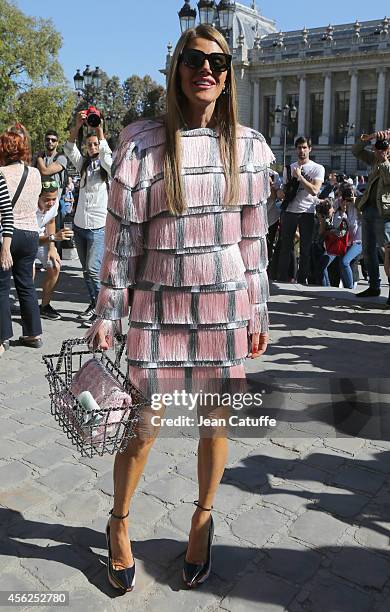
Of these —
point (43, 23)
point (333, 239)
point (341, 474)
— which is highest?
point (43, 23)

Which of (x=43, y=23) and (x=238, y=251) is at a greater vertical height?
(x=43, y=23)

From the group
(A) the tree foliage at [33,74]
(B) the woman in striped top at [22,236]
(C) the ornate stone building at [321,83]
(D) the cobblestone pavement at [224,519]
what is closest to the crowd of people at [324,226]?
(D) the cobblestone pavement at [224,519]

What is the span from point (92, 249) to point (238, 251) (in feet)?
14.3

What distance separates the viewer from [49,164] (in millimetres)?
9312

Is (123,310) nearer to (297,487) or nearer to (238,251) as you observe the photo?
(238,251)

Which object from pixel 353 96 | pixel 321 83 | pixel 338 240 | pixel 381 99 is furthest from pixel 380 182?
pixel 321 83

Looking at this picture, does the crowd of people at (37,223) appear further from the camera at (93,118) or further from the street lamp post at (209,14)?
the street lamp post at (209,14)

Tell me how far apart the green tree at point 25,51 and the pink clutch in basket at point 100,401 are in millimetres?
40328

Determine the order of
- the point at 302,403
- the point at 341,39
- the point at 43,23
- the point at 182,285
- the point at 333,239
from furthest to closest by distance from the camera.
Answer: the point at 341,39, the point at 43,23, the point at 333,239, the point at 302,403, the point at 182,285

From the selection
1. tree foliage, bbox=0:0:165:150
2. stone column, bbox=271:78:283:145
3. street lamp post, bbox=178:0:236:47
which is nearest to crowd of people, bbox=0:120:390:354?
street lamp post, bbox=178:0:236:47

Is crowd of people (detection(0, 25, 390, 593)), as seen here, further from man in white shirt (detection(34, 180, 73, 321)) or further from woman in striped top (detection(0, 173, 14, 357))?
man in white shirt (detection(34, 180, 73, 321))

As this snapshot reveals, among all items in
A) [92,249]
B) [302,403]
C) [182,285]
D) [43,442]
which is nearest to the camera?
[182,285]

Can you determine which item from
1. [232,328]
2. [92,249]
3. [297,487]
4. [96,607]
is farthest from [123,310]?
[92,249]

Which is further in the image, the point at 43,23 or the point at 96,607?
the point at 43,23
